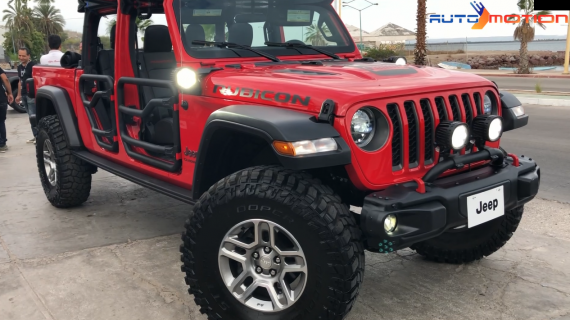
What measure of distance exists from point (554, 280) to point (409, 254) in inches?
38.9

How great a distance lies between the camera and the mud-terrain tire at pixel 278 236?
2.63m

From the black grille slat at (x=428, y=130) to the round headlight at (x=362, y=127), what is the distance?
34 centimetres

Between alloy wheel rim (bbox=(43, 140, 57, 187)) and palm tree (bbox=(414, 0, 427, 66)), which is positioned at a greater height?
palm tree (bbox=(414, 0, 427, 66))

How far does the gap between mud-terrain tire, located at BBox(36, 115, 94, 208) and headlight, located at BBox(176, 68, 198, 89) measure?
2.21 meters

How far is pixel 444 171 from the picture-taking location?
2.98 meters

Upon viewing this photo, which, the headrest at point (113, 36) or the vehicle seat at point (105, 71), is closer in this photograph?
the headrest at point (113, 36)

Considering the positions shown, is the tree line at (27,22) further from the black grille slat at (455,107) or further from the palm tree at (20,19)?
the black grille slat at (455,107)

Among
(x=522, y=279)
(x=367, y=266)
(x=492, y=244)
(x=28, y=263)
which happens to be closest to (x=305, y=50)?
(x=367, y=266)

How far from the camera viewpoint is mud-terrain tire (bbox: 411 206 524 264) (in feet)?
12.3

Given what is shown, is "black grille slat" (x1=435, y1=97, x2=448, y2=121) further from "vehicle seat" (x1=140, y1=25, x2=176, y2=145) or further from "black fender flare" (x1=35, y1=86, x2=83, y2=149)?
"black fender flare" (x1=35, y1=86, x2=83, y2=149)

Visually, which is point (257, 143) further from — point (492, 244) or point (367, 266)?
point (492, 244)

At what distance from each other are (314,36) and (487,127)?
1.77m

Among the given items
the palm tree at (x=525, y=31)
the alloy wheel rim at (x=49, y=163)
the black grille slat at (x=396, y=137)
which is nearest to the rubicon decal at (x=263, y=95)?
the black grille slat at (x=396, y=137)

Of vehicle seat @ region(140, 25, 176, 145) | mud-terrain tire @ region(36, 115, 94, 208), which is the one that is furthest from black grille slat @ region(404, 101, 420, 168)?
mud-terrain tire @ region(36, 115, 94, 208)
